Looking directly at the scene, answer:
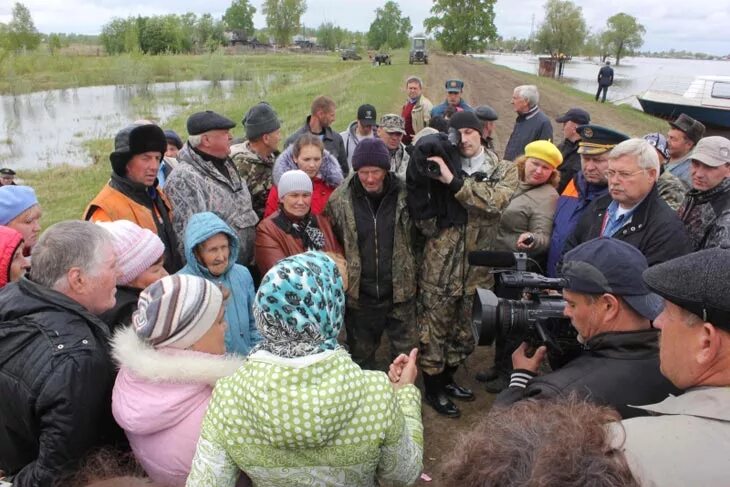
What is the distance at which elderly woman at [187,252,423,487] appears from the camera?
51.6 inches

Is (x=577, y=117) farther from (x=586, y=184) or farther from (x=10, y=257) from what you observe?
(x=10, y=257)

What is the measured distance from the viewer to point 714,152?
3314mm

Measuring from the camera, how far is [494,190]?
131 inches

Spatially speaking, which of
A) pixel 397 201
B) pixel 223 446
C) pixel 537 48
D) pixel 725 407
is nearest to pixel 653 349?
pixel 725 407

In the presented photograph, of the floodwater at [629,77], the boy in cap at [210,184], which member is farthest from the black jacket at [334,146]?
the floodwater at [629,77]

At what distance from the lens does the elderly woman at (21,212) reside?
9.27ft

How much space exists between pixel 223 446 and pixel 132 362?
1.46ft

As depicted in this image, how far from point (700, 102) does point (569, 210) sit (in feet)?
56.2

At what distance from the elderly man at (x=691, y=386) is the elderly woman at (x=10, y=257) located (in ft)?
8.80

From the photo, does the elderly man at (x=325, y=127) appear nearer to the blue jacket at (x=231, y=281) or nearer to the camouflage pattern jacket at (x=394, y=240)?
the camouflage pattern jacket at (x=394, y=240)

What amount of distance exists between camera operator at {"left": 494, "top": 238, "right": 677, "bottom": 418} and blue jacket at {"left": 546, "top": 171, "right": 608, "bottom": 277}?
177cm

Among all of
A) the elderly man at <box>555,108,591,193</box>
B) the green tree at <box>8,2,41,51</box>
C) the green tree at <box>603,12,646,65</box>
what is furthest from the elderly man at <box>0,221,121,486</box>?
the green tree at <box>603,12,646,65</box>

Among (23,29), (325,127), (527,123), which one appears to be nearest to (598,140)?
(527,123)

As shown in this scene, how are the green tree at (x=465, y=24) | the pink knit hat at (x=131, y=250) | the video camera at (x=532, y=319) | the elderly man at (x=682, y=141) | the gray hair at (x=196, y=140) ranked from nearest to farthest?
the video camera at (x=532, y=319)
the pink knit hat at (x=131, y=250)
the gray hair at (x=196, y=140)
the elderly man at (x=682, y=141)
the green tree at (x=465, y=24)
